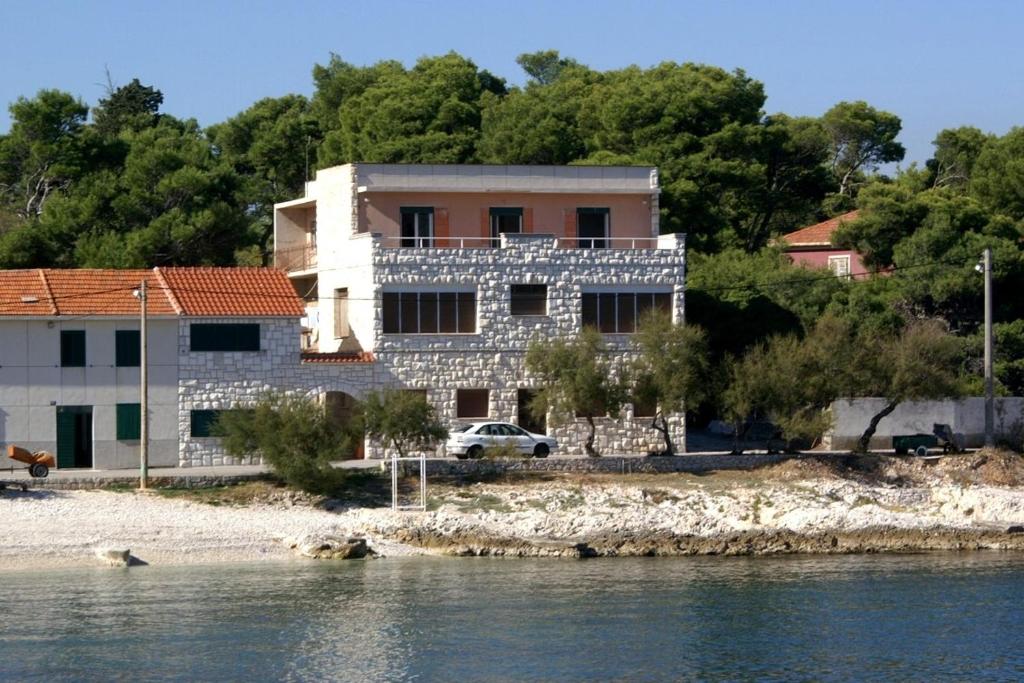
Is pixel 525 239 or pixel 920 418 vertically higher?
pixel 525 239

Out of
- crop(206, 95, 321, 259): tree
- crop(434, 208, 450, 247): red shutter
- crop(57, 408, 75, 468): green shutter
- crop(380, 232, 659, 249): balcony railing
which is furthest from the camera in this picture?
crop(206, 95, 321, 259): tree

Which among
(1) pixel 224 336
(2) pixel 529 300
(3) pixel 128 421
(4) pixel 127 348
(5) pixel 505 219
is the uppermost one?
(5) pixel 505 219

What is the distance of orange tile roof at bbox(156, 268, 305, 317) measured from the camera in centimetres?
5109

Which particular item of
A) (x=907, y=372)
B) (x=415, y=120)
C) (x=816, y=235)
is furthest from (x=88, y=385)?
(x=816, y=235)

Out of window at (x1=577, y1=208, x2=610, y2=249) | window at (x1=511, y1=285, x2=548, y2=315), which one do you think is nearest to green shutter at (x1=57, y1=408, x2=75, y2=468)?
window at (x1=511, y1=285, x2=548, y2=315)

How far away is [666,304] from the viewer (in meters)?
55.2

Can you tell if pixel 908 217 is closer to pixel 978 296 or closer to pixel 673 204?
pixel 978 296

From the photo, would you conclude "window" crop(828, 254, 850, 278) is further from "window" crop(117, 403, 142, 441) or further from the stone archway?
"window" crop(117, 403, 142, 441)

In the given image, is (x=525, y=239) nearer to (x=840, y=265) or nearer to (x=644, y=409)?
(x=644, y=409)

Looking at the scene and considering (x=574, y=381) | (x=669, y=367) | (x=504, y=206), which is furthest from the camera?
(x=504, y=206)

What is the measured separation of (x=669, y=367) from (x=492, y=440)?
5.74m

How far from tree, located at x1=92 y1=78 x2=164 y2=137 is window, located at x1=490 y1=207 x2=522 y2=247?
3979 centimetres

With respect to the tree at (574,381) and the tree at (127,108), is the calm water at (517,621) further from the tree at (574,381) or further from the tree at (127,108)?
the tree at (127,108)

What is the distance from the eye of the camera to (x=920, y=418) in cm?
5644
